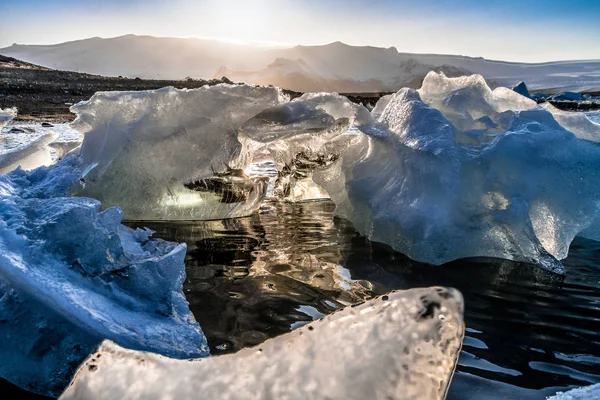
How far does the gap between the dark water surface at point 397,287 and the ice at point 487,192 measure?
5.8 inches

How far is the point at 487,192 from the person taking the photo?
154 inches

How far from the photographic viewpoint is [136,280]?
2.66 meters

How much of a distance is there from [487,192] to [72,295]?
284cm

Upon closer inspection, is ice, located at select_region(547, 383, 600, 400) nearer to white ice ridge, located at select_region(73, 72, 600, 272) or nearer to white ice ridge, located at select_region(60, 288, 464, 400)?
white ice ridge, located at select_region(60, 288, 464, 400)

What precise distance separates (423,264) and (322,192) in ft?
8.26

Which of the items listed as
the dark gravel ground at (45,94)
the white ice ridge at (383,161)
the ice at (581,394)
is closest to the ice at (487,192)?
the white ice ridge at (383,161)

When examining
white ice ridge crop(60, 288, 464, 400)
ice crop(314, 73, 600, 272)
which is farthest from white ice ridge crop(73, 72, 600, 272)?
white ice ridge crop(60, 288, 464, 400)

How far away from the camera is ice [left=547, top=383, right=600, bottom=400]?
1.85 m

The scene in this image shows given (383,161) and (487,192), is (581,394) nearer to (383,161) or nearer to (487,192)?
(487,192)

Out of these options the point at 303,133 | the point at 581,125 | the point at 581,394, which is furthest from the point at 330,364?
the point at 581,125

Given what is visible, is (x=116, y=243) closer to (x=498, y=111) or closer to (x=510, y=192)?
(x=510, y=192)

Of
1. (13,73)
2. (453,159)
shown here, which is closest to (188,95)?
(453,159)

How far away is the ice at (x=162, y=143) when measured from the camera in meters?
4.71

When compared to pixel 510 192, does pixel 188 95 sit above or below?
above
